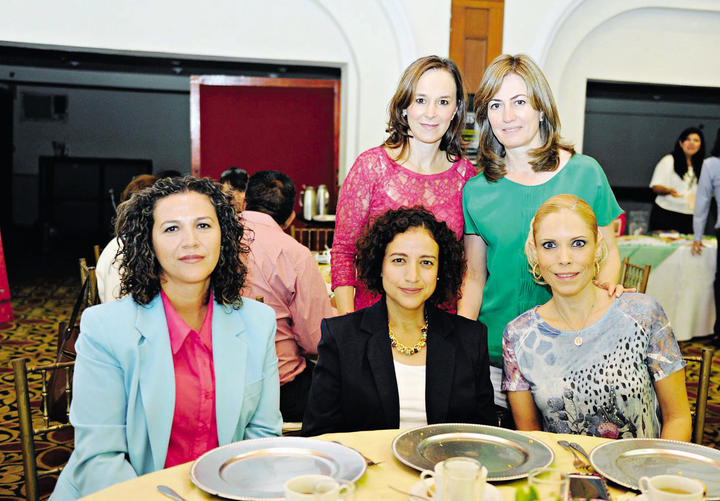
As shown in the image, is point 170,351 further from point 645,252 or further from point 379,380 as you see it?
point 645,252

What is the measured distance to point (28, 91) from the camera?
Result: 510 inches

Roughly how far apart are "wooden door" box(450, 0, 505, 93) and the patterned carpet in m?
2.98

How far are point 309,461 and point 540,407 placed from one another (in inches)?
33.9

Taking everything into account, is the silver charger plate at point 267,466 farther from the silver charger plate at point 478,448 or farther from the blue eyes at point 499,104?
the blue eyes at point 499,104

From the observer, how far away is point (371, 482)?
1353 mm

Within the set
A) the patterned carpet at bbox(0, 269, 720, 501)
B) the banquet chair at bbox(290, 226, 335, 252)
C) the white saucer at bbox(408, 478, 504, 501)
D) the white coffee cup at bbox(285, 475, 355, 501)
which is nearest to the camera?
the white coffee cup at bbox(285, 475, 355, 501)

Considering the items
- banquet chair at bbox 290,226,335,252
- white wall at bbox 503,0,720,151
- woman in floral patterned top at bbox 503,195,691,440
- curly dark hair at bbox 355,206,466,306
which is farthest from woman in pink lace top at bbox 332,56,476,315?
white wall at bbox 503,0,720,151

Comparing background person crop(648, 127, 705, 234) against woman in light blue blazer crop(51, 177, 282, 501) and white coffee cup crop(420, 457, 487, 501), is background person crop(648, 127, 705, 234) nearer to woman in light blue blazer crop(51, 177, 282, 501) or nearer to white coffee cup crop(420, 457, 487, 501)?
woman in light blue blazer crop(51, 177, 282, 501)

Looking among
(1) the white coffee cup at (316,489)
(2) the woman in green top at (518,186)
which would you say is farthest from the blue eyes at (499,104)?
(1) the white coffee cup at (316,489)

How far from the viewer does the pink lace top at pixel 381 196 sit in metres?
2.49

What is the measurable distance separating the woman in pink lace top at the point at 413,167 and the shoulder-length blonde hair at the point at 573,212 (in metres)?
0.44

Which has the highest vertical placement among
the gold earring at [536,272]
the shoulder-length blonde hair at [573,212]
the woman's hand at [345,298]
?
the shoulder-length blonde hair at [573,212]

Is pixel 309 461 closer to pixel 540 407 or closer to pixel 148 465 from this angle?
pixel 148 465

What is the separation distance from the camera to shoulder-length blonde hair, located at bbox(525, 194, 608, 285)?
1.99m
